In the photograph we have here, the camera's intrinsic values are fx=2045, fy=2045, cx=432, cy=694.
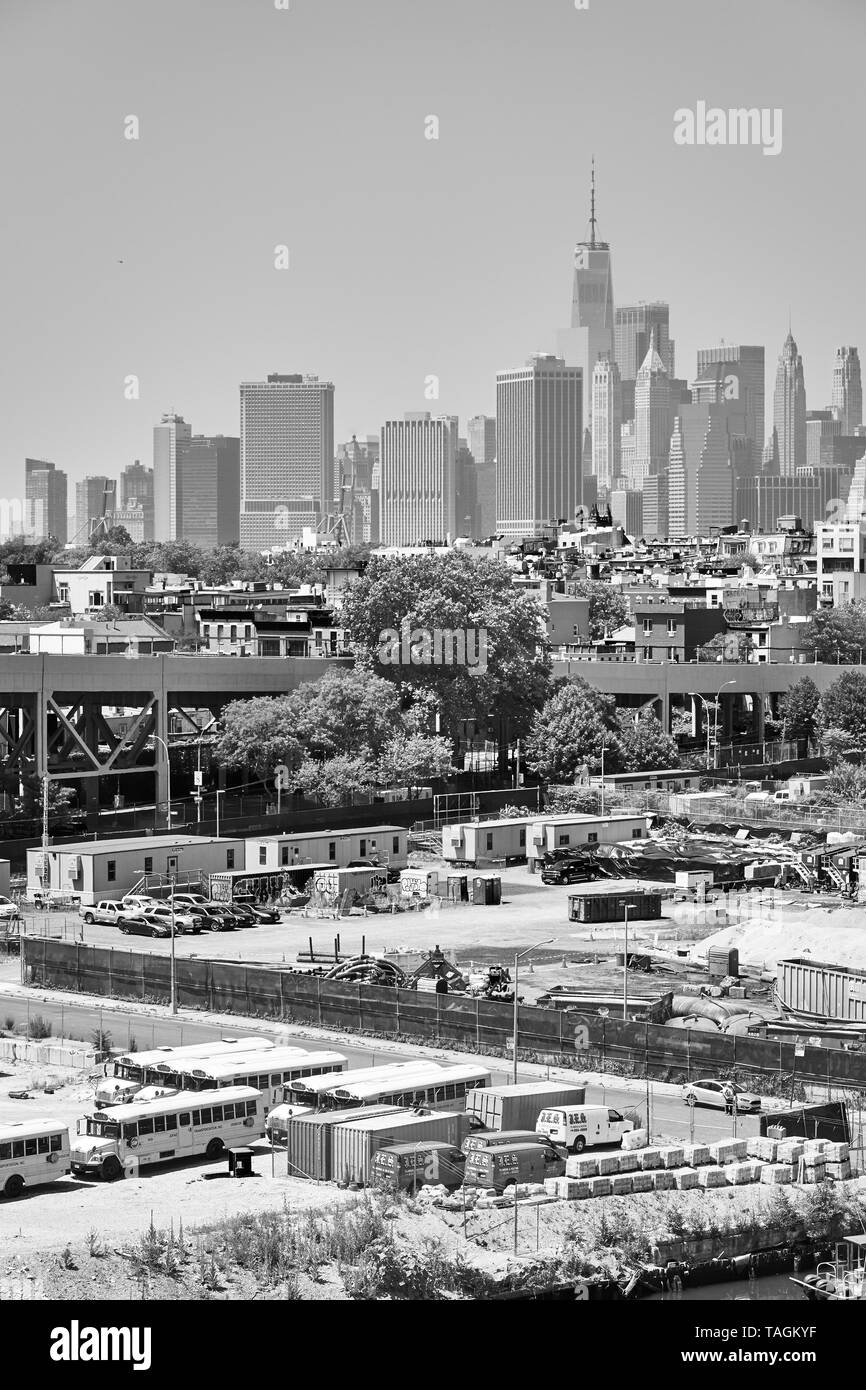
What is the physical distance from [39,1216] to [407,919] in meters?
23.7

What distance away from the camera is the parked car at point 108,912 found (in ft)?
143

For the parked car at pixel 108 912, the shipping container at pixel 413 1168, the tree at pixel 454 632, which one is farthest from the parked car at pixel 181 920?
the tree at pixel 454 632

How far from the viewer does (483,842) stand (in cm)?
5419

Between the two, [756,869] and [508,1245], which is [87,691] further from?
[508,1245]

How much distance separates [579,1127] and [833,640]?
72128mm

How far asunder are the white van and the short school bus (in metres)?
3.70

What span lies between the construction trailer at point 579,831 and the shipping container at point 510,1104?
2729 cm

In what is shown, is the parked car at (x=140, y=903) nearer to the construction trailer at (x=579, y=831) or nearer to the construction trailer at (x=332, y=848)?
the construction trailer at (x=332, y=848)

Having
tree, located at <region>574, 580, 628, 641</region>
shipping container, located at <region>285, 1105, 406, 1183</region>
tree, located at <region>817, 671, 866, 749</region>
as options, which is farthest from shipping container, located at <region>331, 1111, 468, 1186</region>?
tree, located at <region>574, 580, 628, 641</region>

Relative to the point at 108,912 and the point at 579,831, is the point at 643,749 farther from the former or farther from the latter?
the point at 108,912

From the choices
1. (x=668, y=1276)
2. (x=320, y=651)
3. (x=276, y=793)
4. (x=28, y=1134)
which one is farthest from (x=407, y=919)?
(x=320, y=651)

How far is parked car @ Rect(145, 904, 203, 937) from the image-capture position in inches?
1692
